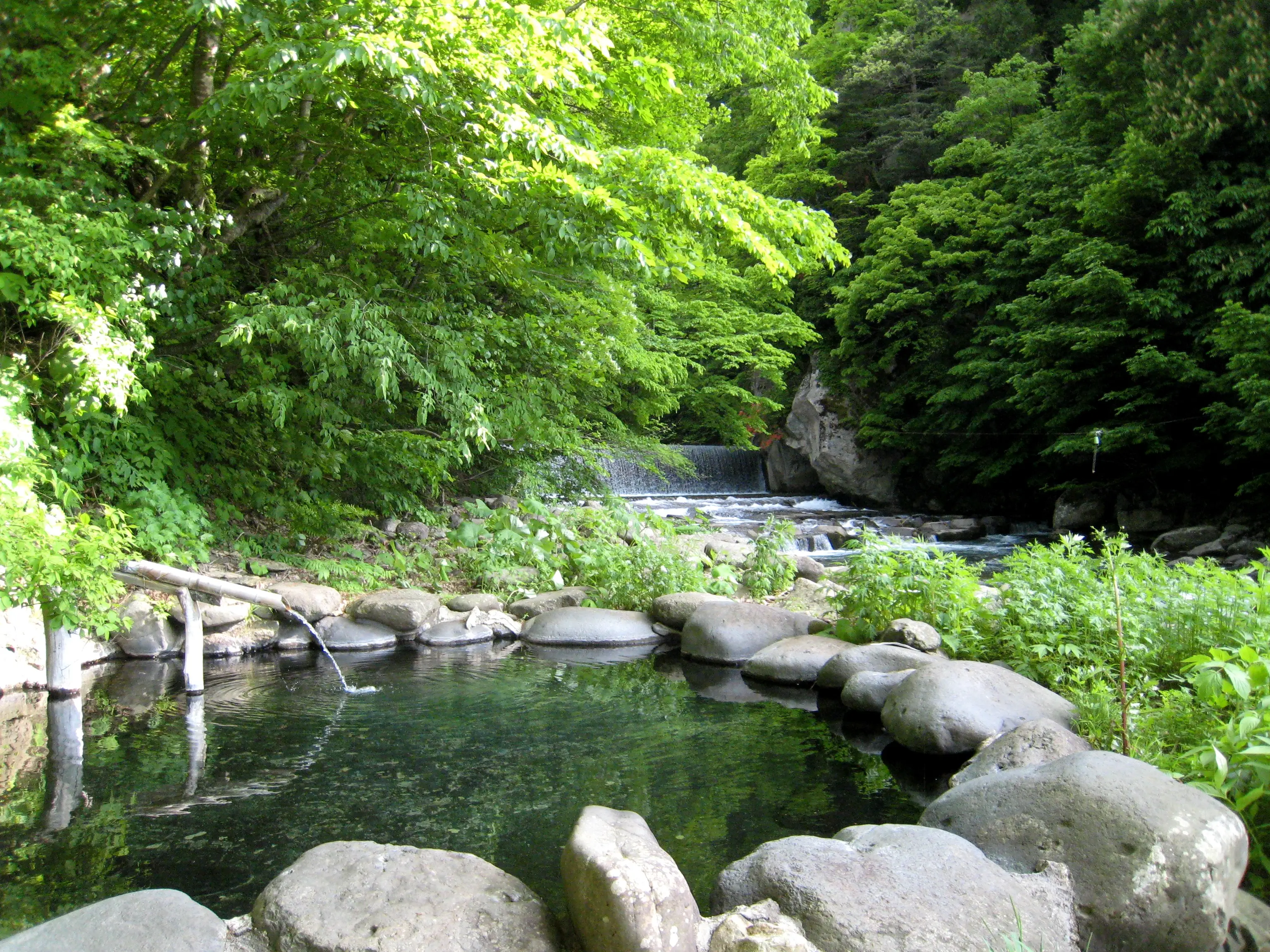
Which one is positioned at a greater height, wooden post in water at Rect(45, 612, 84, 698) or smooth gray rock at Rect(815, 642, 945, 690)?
wooden post in water at Rect(45, 612, 84, 698)

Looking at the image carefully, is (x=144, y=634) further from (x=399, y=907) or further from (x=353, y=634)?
(x=399, y=907)

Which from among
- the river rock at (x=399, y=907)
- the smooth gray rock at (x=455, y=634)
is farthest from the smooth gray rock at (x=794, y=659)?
the river rock at (x=399, y=907)

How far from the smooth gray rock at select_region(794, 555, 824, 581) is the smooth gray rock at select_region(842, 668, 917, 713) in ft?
11.1

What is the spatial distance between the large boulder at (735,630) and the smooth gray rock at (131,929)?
5017mm

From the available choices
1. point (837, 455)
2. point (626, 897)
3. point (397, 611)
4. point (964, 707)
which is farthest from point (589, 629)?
point (837, 455)

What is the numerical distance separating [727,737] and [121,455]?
5936mm

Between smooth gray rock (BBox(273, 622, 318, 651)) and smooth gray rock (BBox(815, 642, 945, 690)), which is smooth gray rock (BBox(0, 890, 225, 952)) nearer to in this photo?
smooth gray rock (BBox(815, 642, 945, 690))

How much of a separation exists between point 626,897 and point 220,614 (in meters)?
6.23

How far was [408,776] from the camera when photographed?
4.53m

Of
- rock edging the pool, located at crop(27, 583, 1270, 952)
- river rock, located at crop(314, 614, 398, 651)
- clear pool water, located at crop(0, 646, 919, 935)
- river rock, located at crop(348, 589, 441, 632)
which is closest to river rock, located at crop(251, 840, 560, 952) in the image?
rock edging the pool, located at crop(27, 583, 1270, 952)

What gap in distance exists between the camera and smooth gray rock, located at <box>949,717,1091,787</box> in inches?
154

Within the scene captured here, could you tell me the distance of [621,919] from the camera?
2.50 metres

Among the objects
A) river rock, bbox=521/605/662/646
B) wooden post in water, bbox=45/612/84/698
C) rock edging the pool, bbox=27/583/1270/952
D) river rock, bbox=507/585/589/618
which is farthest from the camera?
river rock, bbox=507/585/589/618

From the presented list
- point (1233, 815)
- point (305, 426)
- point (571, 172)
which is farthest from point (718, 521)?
point (1233, 815)
